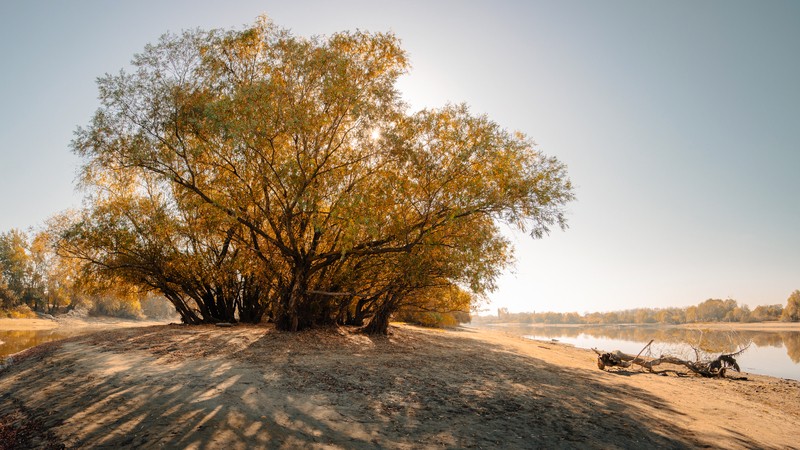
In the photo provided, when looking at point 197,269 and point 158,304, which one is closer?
point 197,269

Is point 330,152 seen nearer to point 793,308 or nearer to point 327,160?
point 327,160

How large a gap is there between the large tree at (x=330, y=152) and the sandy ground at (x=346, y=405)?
15.8ft

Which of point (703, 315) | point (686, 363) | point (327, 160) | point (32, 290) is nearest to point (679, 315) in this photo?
point (703, 315)

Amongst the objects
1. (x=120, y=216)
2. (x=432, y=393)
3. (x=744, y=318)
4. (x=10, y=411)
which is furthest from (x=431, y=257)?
(x=744, y=318)

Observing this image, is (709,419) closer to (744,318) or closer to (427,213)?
(427,213)

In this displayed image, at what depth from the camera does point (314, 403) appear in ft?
25.7

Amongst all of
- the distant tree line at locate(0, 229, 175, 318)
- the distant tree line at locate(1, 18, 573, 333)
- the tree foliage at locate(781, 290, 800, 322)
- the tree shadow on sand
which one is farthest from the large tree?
the tree foliage at locate(781, 290, 800, 322)

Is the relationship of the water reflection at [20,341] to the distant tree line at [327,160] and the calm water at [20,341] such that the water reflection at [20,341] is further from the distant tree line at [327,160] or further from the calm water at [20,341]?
the distant tree line at [327,160]

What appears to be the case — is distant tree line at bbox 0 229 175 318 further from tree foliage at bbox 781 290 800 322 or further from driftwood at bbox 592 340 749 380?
tree foliage at bbox 781 290 800 322

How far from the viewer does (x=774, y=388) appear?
14594 millimetres

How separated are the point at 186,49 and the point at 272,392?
15125mm

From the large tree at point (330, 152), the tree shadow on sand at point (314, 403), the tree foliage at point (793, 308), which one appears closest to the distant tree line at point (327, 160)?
the large tree at point (330, 152)

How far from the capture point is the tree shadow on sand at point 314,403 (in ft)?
21.1

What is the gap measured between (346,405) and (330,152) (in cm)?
1090
